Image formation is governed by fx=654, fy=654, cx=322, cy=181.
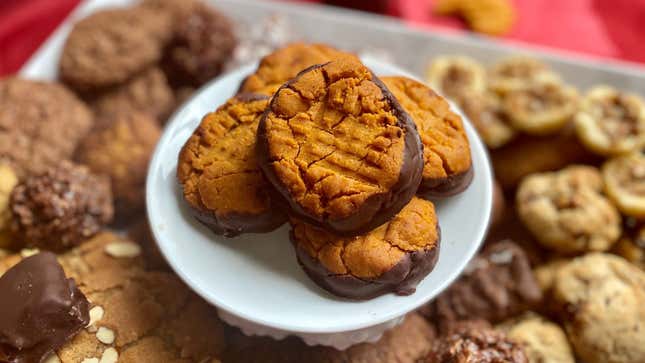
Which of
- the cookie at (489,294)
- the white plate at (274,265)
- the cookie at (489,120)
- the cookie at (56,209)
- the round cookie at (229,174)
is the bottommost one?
the cookie at (489,294)

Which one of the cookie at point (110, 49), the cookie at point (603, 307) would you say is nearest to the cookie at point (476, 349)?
the cookie at point (603, 307)

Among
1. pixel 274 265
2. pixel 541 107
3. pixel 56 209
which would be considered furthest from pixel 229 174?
pixel 541 107

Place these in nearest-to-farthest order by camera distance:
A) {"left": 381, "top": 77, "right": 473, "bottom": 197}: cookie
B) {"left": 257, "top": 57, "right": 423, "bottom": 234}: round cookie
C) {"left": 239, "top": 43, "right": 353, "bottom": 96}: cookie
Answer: {"left": 257, "top": 57, "right": 423, "bottom": 234}: round cookie → {"left": 381, "top": 77, "right": 473, "bottom": 197}: cookie → {"left": 239, "top": 43, "right": 353, "bottom": 96}: cookie

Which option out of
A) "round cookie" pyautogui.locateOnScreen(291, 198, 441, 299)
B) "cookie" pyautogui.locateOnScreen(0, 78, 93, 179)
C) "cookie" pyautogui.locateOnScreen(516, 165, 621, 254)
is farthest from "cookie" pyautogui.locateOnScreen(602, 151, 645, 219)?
"cookie" pyautogui.locateOnScreen(0, 78, 93, 179)

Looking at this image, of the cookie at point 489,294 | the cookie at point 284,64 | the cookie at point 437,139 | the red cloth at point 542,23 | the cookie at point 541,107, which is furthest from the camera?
the red cloth at point 542,23

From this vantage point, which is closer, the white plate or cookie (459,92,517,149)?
the white plate

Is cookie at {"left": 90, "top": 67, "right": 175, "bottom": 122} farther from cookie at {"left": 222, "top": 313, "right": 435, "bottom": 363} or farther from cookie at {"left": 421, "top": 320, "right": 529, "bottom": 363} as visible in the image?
cookie at {"left": 421, "top": 320, "right": 529, "bottom": 363}

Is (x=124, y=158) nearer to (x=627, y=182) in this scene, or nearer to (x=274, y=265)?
(x=274, y=265)

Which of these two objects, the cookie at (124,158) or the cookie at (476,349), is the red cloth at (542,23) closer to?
the cookie at (124,158)
